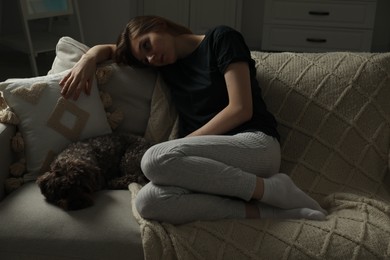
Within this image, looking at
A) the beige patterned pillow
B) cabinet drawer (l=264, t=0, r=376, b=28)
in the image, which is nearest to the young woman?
the beige patterned pillow

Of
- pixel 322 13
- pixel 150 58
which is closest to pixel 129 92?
pixel 150 58

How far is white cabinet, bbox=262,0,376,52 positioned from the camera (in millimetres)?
4004

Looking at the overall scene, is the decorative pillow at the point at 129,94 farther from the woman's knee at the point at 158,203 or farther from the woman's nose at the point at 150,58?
the woman's knee at the point at 158,203

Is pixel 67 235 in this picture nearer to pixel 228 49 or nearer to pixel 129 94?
pixel 129 94

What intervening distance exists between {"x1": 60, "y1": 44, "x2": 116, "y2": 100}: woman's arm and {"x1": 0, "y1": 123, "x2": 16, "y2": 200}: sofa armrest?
0.70 feet

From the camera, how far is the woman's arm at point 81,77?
1.79 metres

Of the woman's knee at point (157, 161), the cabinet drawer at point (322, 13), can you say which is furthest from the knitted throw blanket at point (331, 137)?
the cabinet drawer at point (322, 13)

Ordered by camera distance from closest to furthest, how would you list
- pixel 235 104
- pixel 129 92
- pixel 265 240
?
pixel 265 240, pixel 235 104, pixel 129 92

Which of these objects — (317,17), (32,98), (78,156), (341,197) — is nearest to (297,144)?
(341,197)

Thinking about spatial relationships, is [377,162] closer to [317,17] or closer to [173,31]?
[173,31]

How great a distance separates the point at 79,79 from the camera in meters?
1.80

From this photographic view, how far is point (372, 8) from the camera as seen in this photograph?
3965 millimetres

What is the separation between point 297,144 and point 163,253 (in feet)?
2.11

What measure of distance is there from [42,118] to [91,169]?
275 millimetres
